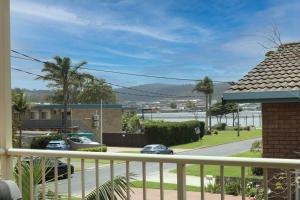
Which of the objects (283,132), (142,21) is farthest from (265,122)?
(142,21)

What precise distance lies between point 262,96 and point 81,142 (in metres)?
2.63

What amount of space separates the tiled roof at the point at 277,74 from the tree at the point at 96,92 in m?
2.71

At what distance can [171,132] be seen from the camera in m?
8.59

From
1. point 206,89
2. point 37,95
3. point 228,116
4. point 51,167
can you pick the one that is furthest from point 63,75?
point 51,167

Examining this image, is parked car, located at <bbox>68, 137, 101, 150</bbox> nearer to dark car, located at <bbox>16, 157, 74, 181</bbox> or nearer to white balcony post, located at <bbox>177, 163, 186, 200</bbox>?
dark car, located at <bbox>16, 157, 74, 181</bbox>

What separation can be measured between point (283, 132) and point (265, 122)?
27 centimetres

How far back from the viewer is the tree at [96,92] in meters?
7.72

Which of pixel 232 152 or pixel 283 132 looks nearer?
pixel 283 132

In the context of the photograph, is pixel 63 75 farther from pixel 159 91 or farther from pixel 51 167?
pixel 51 167

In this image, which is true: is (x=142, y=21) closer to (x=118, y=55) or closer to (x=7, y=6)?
(x=118, y=55)

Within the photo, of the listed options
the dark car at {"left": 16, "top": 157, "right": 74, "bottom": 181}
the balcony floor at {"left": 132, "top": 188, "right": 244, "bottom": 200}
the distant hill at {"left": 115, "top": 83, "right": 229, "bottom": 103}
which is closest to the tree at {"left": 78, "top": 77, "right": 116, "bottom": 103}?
the distant hill at {"left": 115, "top": 83, "right": 229, "bottom": 103}

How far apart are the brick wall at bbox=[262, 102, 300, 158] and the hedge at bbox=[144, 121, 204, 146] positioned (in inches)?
101

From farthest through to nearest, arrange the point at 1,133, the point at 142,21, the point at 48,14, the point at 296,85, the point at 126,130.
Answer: the point at 142,21, the point at 126,130, the point at 48,14, the point at 296,85, the point at 1,133

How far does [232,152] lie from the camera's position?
24.5 ft
